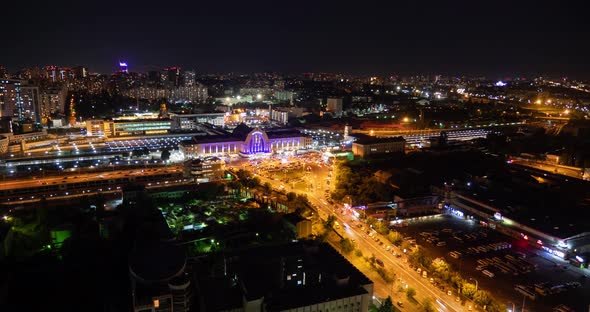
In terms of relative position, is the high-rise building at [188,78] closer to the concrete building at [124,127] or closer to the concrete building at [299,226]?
the concrete building at [124,127]

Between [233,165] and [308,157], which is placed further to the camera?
[308,157]

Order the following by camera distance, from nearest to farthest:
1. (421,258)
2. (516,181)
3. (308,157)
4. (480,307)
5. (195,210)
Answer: (480,307) → (421,258) → (195,210) → (516,181) → (308,157)

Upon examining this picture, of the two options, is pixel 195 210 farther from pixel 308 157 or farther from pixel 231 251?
pixel 308 157

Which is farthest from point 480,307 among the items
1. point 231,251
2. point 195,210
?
point 195,210

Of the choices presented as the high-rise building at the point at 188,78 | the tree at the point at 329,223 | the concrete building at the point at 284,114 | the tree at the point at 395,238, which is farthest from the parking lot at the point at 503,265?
the high-rise building at the point at 188,78

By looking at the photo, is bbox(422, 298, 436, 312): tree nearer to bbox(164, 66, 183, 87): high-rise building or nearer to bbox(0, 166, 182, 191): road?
bbox(0, 166, 182, 191): road

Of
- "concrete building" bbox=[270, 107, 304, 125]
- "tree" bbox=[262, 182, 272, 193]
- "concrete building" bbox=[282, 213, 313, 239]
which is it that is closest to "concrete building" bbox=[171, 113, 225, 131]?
"concrete building" bbox=[270, 107, 304, 125]
